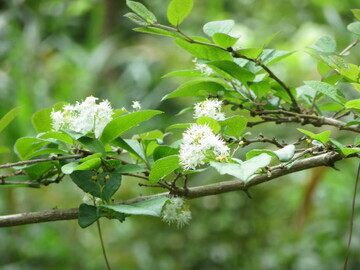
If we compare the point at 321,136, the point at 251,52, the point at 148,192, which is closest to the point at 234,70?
the point at 251,52

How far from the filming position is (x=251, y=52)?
0.50 meters

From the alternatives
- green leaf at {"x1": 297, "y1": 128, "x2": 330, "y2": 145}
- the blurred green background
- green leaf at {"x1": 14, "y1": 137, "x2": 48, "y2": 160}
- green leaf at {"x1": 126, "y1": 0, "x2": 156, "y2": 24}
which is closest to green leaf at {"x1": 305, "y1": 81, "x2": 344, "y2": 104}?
green leaf at {"x1": 297, "y1": 128, "x2": 330, "y2": 145}

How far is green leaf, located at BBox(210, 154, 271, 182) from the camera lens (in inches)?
13.7

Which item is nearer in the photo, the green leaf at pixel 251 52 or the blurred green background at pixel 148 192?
the green leaf at pixel 251 52

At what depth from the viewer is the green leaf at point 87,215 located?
1.42ft

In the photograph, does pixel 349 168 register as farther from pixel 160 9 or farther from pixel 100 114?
pixel 160 9

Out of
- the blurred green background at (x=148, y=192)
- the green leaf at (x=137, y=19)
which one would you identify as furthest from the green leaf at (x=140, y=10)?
the blurred green background at (x=148, y=192)

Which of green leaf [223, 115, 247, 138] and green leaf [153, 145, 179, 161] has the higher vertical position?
green leaf [223, 115, 247, 138]

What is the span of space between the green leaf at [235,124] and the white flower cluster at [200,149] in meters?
0.05

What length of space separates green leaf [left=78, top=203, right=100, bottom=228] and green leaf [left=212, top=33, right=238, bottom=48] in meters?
0.20

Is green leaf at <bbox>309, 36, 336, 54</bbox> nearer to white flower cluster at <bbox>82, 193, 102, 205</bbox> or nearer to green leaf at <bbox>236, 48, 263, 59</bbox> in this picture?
green leaf at <bbox>236, 48, 263, 59</bbox>

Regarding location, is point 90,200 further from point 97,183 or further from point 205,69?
point 205,69

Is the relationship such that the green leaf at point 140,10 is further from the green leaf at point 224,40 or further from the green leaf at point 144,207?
the green leaf at point 144,207

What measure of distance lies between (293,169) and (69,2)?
2.45m
